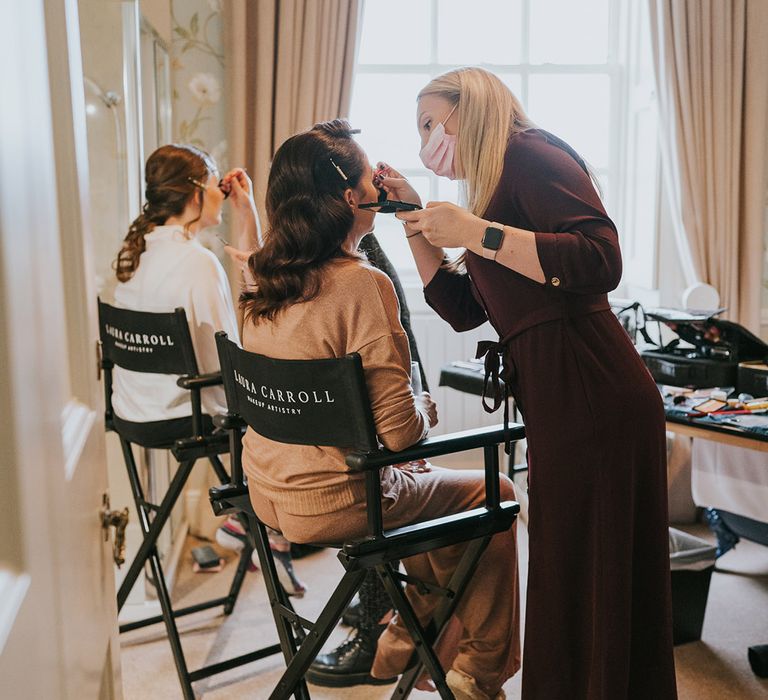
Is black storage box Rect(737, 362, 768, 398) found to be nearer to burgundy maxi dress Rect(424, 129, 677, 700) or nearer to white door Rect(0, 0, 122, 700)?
burgundy maxi dress Rect(424, 129, 677, 700)

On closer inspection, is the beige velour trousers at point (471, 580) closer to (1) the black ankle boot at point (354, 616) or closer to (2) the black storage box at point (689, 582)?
(1) the black ankle boot at point (354, 616)

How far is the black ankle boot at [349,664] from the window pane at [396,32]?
2551 millimetres

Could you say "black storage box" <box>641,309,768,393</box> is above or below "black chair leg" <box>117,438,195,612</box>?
above

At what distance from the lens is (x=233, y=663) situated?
2.27 meters

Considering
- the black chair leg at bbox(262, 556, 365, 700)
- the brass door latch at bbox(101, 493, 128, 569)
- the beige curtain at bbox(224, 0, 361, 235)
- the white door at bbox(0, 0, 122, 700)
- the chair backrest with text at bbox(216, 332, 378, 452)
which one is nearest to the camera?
the white door at bbox(0, 0, 122, 700)

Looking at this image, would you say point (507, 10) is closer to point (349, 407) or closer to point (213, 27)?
point (213, 27)

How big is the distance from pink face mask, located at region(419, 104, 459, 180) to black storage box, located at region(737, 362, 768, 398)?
4.38 feet

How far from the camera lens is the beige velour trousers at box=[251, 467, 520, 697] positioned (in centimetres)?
172

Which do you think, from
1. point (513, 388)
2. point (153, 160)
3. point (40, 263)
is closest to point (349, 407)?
point (513, 388)

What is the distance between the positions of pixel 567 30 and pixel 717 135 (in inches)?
34.7

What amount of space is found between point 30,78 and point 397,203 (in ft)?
3.32

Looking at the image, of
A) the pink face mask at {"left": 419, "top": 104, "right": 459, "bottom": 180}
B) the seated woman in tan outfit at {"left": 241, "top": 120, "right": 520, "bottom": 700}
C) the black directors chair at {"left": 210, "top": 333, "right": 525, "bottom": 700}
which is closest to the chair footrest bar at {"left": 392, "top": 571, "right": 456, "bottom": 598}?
the black directors chair at {"left": 210, "top": 333, "right": 525, "bottom": 700}

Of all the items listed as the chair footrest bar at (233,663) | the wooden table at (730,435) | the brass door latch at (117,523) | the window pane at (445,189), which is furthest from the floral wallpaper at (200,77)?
the brass door latch at (117,523)

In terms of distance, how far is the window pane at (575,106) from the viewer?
396cm
